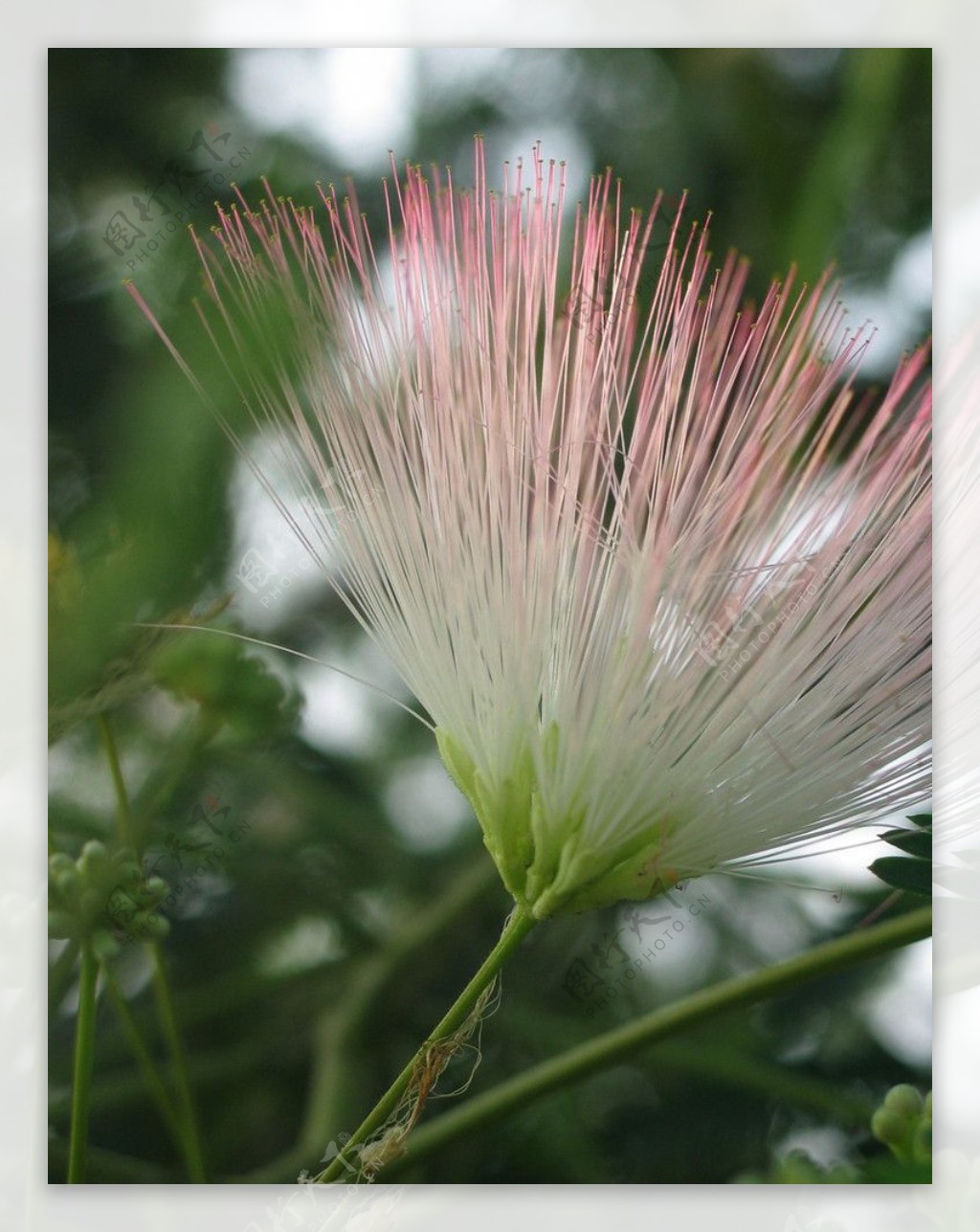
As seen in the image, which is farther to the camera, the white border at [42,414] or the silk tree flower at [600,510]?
the white border at [42,414]

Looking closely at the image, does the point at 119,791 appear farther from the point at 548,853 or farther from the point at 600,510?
the point at 600,510

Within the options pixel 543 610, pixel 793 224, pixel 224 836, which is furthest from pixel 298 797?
pixel 793 224

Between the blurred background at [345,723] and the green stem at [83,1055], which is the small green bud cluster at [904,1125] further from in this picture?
the green stem at [83,1055]

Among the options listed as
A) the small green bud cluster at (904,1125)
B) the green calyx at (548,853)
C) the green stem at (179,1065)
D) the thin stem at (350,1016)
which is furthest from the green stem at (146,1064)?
the small green bud cluster at (904,1125)

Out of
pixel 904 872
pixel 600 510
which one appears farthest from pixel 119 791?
pixel 904 872

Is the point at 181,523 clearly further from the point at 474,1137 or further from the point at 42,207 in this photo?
the point at 474,1137

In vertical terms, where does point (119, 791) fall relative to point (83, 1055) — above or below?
above

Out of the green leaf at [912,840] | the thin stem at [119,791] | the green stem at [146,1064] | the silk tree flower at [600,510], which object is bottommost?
the green stem at [146,1064]
